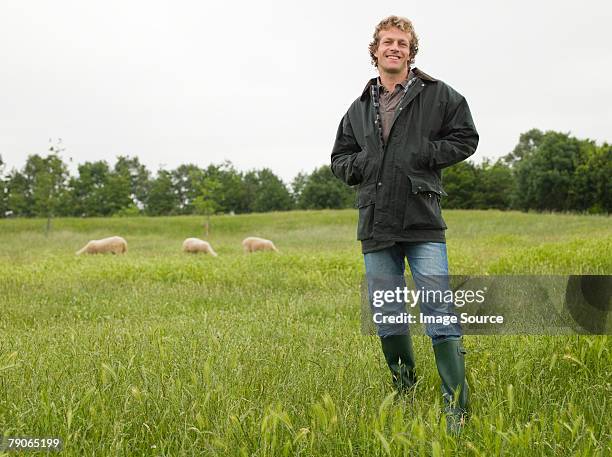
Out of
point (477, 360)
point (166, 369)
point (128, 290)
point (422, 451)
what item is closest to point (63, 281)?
point (128, 290)

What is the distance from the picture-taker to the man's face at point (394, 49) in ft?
12.1

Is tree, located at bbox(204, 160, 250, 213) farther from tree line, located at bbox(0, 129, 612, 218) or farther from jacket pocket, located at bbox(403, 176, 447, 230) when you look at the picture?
jacket pocket, located at bbox(403, 176, 447, 230)

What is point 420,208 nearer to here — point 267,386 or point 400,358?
point 400,358

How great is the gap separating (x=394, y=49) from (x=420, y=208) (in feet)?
3.68

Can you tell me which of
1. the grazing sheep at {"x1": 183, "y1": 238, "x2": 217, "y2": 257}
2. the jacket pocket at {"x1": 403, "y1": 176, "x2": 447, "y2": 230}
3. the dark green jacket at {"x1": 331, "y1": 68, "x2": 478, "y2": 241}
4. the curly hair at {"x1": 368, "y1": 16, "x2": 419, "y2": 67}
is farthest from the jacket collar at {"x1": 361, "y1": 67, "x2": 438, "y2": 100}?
the grazing sheep at {"x1": 183, "y1": 238, "x2": 217, "y2": 257}

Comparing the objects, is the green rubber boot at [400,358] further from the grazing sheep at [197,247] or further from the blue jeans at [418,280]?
the grazing sheep at [197,247]

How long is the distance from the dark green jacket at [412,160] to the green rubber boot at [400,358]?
0.76 metres

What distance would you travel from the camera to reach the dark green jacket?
346 cm

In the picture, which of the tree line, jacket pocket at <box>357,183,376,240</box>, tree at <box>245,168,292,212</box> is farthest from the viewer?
tree at <box>245,168,292,212</box>

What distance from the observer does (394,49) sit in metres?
3.68

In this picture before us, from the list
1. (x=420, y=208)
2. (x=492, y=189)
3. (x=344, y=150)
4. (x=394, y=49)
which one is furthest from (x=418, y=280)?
(x=492, y=189)

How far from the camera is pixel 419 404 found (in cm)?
331

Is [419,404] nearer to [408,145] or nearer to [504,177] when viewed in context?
[408,145]

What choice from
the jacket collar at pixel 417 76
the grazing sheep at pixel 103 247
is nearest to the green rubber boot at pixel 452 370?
the jacket collar at pixel 417 76
